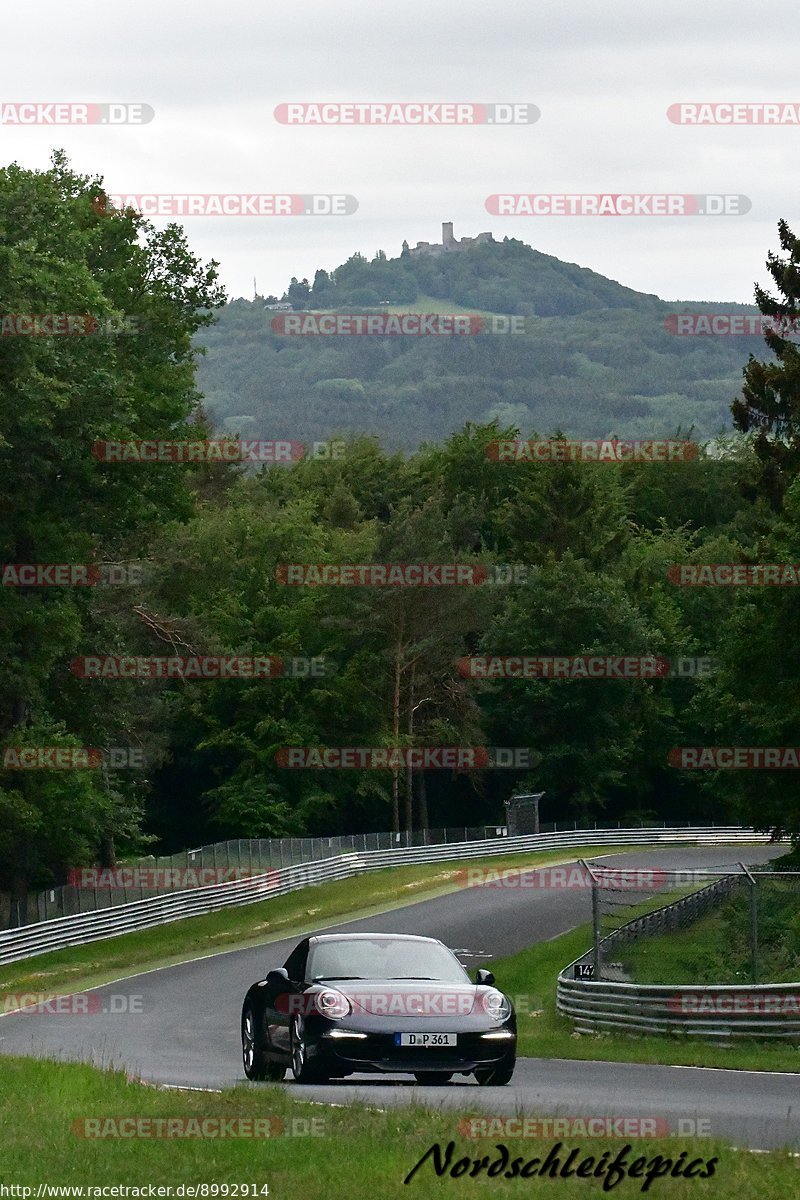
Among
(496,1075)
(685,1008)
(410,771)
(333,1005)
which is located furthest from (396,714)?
(333,1005)

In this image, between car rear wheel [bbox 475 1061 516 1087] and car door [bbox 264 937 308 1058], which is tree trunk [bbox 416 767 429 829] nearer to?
car door [bbox 264 937 308 1058]

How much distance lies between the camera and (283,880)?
188 ft

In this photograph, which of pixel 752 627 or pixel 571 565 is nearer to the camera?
pixel 752 627

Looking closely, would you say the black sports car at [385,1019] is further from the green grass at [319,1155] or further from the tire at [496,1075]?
the green grass at [319,1155]

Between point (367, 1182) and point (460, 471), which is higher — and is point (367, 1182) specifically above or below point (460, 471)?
below

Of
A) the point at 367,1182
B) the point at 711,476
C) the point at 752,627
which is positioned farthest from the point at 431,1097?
the point at 711,476

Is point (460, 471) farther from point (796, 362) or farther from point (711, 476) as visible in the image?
point (796, 362)

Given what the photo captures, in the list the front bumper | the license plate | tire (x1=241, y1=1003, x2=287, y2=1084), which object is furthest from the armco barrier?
the license plate

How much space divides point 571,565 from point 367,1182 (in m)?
80.5

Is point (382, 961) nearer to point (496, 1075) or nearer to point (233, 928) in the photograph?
point (496, 1075)

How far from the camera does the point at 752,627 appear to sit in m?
41.8

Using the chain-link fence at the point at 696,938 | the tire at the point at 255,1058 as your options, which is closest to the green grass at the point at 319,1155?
the tire at the point at 255,1058

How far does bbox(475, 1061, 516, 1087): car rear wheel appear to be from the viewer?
1551 centimetres

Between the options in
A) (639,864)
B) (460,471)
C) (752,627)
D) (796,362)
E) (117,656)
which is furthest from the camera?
(460,471)
